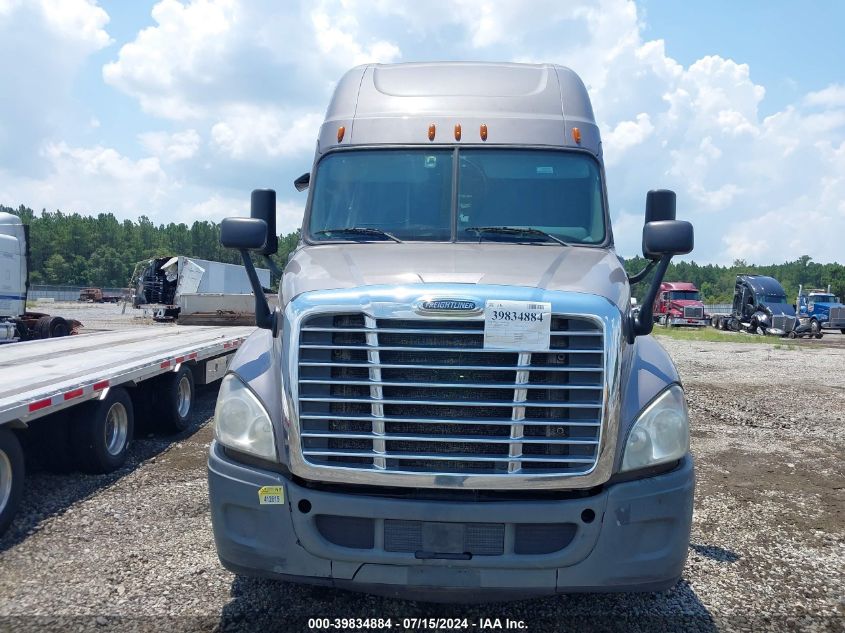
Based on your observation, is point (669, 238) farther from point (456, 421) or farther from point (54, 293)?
point (54, 293)

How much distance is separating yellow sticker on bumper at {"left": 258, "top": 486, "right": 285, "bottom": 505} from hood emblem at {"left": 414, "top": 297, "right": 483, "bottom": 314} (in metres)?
1.09

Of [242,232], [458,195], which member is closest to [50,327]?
[242,232]

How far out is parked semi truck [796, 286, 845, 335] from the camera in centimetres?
3719

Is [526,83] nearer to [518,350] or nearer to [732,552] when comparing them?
[518,350]

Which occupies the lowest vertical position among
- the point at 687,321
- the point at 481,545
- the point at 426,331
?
the point at 687,321

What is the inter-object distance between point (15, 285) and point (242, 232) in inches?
569

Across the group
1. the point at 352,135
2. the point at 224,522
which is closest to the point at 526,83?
the point at 352,135

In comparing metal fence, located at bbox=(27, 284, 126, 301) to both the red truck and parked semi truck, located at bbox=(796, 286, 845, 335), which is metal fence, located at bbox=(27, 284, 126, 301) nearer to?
the red truck

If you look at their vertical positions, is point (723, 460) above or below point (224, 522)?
below

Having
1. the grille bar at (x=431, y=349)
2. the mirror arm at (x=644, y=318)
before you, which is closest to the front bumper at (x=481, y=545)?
the grille bar at (x=431, y=349)

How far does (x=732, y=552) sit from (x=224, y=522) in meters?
3.59

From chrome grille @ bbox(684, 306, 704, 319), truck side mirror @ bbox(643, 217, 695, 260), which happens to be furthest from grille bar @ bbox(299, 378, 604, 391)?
chrome grille @ bbox(684, 306, 704, 319)

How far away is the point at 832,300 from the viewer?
3875 cm

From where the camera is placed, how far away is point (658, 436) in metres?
3.27
